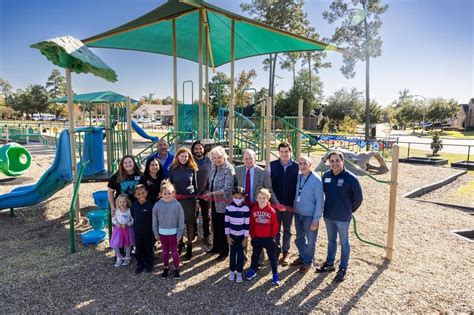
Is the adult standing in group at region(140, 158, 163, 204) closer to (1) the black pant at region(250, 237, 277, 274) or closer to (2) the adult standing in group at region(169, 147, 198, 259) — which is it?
(2) the adult standing in group at region(169, 147, 198, 259)

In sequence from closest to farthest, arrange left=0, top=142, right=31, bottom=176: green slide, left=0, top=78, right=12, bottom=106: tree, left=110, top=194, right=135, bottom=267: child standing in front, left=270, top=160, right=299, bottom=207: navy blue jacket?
left=270, top=160, right=299, bottom=207: navy blue jacket, left=110, top=194, right=135, bottom=267: child standing in front, left=0, top=142, right=31, bottom=176: green slide, left=0, top=78, right=12, bottom=106: tree

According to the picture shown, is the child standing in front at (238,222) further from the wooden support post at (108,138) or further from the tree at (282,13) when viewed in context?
the tree at (282,13)

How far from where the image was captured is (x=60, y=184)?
662 centimetres

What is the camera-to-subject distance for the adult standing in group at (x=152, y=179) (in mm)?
4426

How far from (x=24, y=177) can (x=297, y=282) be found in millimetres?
11635

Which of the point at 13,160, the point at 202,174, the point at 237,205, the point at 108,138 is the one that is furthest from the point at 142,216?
the point at 13,160

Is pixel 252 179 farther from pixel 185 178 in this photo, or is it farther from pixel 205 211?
pixel 205 211

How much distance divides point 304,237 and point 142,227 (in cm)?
235

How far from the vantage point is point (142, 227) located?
14.0 ft

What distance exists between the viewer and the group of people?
403 cm

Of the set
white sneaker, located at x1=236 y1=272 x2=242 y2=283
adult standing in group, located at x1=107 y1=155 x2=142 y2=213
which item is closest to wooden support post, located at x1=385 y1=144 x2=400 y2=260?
white sneaker, located at x1=236 y1=272 x2=242 y2=283

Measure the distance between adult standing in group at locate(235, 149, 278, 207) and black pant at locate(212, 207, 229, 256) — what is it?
53 centimetres

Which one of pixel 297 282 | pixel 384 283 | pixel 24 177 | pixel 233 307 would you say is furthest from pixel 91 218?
pixel 24 177

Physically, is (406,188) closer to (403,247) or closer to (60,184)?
(403,247)
